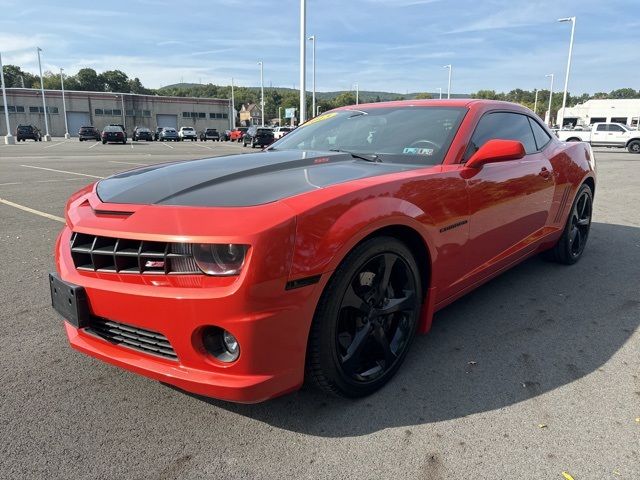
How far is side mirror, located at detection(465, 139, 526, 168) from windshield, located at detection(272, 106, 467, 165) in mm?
193

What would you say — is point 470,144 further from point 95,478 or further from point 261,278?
point 95,478

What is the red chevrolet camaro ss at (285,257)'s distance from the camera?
6.28ft

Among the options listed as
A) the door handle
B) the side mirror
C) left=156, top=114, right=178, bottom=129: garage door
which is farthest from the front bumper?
left=156, top=114, right=178, bottom=129: garage door

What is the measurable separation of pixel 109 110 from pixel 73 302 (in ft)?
273

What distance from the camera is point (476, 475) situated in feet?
6.27

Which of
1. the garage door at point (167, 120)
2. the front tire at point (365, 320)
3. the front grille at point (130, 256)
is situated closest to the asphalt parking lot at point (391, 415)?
the front tire at point (365, 320)

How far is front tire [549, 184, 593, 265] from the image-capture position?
4.55 meters

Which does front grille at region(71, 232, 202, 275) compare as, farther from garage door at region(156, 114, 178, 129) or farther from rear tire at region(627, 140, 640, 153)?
garage door at region(156, 114, 178, 129)

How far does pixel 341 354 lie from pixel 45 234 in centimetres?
485

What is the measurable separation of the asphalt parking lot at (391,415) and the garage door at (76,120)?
266ft

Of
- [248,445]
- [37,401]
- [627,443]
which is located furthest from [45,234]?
[627,443]

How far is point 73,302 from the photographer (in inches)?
84.7

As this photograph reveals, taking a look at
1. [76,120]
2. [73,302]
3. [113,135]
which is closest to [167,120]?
[76,120]

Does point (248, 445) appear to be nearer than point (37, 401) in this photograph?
Yes
